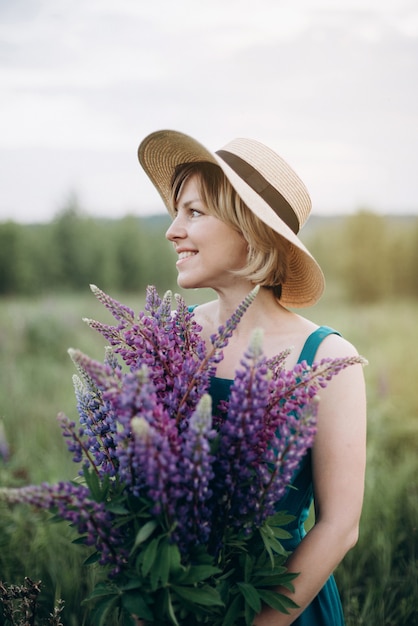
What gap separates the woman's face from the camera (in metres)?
1.89

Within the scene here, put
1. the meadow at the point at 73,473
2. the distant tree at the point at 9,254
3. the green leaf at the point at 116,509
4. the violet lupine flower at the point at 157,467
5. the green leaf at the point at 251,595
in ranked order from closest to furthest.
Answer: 1. the violet lupine flower at the point at 157,467
2. the green leaf at the point at 116,509
3. the green leaf at the point at 251,595
4. the meadow at the point at 73,473
5. the distant tree at the point at 9,254

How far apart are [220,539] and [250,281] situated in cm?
98

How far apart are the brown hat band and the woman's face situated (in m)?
0.14

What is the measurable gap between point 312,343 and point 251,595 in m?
0.83

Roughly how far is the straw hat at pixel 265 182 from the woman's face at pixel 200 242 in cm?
14

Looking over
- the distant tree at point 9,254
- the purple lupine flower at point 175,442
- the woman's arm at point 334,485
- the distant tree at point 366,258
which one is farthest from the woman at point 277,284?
the distant tree at point 9,254

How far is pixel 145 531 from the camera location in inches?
43.7

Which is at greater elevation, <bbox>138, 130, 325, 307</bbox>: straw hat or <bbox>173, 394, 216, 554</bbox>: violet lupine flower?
<bbox>138, 130, 325, 307</bbox>: straw hat

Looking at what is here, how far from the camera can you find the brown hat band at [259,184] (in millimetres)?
1887

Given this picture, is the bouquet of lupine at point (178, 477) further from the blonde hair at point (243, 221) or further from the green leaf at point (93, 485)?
the blonde hair at point (243, 221)

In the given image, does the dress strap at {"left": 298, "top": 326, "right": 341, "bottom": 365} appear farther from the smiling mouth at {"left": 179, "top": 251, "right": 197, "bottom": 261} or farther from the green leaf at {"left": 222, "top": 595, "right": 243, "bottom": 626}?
the green leaf at {"left": 222, "top": 595, "right": 243, "bottom": 626}

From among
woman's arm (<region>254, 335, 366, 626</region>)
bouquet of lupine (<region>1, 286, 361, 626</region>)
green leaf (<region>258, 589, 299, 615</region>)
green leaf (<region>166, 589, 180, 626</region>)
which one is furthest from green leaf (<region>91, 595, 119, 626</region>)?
woman's arm (<region>254, 335, 366, 626</region>)

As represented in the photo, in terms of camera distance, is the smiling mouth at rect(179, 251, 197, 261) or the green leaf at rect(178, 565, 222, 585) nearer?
the green leaf at rect(178, 565, 222, 585)

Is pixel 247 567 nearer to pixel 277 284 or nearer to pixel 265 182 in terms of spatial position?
pixel 277 284
